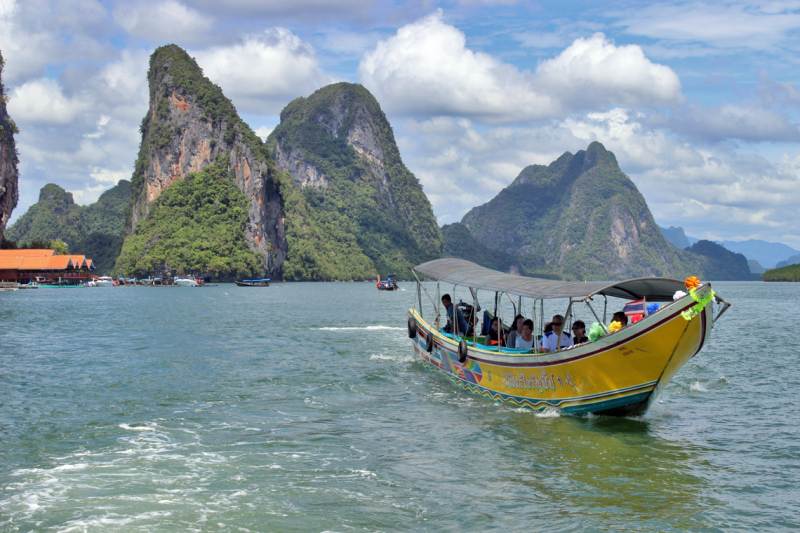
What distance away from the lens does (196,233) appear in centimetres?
11000

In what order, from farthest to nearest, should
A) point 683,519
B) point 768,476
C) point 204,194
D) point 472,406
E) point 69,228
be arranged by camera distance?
point 69,228
point 204,194
point 472,406
point 768,476
point 683,519

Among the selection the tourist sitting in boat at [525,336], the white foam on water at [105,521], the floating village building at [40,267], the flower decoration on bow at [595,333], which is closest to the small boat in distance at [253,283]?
the floating village building at [40,267]

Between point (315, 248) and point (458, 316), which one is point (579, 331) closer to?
point (458, 316)

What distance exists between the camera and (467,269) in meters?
15.4

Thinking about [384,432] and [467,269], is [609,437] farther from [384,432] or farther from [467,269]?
[467,269]

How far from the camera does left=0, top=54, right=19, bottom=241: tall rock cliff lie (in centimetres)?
7175

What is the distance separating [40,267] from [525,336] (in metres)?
80.4

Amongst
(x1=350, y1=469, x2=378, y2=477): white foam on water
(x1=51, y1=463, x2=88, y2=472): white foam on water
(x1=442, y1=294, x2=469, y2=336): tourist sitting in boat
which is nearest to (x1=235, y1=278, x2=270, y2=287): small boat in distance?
(x1=442, y1=294, x2=469, y2=336): tourist sitting in boat

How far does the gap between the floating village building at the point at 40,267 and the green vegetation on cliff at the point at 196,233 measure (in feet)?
61.1

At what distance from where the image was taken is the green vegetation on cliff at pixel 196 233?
10450 cm

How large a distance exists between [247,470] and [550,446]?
14.8 ft

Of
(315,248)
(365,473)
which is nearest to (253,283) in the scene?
(315,248)

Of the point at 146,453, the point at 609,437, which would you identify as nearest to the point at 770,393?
the point at 609,437

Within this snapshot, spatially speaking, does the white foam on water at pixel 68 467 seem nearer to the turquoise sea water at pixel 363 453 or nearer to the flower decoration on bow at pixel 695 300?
the turquoise sea water at pixel 363 453
